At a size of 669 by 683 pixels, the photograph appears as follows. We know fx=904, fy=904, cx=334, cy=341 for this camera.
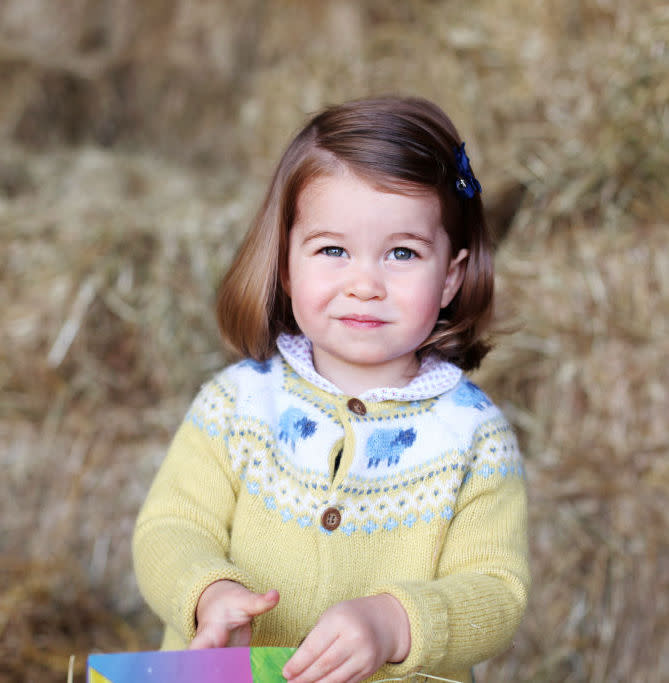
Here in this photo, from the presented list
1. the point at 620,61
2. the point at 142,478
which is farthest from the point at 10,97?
the point at 620,61

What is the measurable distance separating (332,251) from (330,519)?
0.40 meters

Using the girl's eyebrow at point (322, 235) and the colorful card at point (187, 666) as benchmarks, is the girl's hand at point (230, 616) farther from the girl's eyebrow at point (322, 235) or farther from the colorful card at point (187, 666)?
the girl's eyebrow at point (322, 235)

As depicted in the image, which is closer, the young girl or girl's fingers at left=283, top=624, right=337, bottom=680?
girl's fingers at left=283, top=624, right=337, bottom=680

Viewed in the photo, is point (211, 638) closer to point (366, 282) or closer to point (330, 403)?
point (330, 403)

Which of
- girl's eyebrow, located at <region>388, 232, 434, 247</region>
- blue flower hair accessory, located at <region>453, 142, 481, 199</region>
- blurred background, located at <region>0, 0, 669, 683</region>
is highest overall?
blue flower hair accessory, located at <region>453, 142, 481, 199</region>

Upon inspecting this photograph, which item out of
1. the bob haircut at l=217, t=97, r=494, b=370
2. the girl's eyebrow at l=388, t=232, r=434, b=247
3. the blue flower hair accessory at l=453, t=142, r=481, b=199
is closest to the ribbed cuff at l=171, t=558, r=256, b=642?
the bob haircut at l=217, t=97, r=494, b=370

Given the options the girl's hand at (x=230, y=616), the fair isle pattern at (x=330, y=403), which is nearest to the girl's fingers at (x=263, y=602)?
the girl's hand at (x=230, y=616)

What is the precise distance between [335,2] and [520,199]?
142 centimetres

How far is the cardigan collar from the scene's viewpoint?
54.7 inches

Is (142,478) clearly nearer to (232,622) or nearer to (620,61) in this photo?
(232,622)

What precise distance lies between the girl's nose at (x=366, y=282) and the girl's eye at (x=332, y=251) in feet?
0.15

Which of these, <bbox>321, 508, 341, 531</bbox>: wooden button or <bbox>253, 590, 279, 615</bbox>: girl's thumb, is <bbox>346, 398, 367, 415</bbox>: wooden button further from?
<bbox>253, 590, 279, 615</bbox>: girl's thumb

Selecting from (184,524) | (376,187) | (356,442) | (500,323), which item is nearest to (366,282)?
(376,187)

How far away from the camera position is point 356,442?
1.35 m
